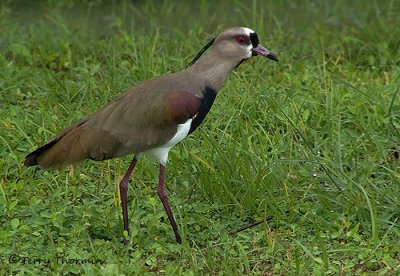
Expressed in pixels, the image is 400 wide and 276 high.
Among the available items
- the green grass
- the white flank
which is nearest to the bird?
the white flank

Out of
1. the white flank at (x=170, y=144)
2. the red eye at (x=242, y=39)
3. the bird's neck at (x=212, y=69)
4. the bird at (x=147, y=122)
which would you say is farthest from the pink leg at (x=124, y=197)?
the red eye at (x=242, y=39)

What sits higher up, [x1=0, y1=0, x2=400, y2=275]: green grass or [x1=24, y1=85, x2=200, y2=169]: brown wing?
[x1=24, y1=85, x2=200, y2=169]: brown wing

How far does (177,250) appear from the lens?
484 centimetres

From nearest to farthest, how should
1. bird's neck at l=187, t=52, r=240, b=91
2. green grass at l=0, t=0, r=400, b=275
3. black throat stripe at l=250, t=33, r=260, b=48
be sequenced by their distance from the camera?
green grass at l=0, t=0, r=400, b=275
bird's neck at l=187, t=52, r=240, b=91
black throat stripe at l=250, t=33, r=260, b=48

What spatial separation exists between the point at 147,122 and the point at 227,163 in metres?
0.65

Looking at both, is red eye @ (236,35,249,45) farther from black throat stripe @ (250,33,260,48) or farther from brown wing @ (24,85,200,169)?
brown wing @ (24,85,200,169)

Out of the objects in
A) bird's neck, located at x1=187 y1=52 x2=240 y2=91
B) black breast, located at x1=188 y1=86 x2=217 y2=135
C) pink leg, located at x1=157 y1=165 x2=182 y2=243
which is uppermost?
bird's neck, located at x1=187 y1=52 x2=240 y2=91

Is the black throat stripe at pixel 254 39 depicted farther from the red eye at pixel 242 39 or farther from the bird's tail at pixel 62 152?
the bird's tail at pixel 62 152

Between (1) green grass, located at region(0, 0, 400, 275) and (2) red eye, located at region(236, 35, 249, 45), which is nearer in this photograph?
(1) green grass, located at region(0, 0, 400, 275)

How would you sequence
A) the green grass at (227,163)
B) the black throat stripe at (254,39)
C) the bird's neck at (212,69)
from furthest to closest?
1. the black throat stripe at (254,39)
2. the bird's neck at (212,69)
3. the green grass at (227,163)

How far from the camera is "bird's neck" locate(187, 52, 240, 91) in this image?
5.00 m

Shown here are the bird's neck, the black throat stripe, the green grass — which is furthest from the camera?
the black throat stripe

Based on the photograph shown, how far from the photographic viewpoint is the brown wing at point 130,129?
489 cm

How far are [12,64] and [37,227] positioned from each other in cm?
228
